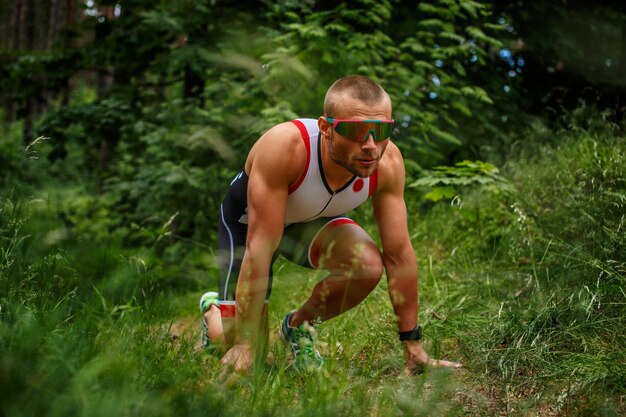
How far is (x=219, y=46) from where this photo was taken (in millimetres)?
5359

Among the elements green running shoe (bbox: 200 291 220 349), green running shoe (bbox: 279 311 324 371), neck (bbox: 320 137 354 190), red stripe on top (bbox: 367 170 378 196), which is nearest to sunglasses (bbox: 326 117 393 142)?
neck (bbox: 320 137 354 190)

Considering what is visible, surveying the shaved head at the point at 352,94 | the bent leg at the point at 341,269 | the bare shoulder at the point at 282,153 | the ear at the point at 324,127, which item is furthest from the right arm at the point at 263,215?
the bent leg at the point at 341,269

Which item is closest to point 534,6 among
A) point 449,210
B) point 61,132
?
point 449,210

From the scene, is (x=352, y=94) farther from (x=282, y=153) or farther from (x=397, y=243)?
(x=397, y=243)

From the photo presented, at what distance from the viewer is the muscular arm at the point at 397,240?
286cm

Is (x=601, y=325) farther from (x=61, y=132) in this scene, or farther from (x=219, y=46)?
(x=61, y=132)

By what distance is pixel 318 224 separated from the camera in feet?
10.3

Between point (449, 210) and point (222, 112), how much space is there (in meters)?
2.08

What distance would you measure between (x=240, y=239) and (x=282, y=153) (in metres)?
0.64

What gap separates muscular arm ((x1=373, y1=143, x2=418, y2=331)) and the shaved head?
1.09ft

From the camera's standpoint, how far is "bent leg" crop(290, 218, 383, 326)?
9.54 ft

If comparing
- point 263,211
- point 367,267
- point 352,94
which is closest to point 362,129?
point 352,94

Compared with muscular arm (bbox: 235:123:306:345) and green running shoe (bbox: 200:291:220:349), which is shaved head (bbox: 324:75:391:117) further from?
green running shoe (bbox: 200:291:220:349)

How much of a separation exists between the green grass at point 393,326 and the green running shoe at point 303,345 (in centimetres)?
7
